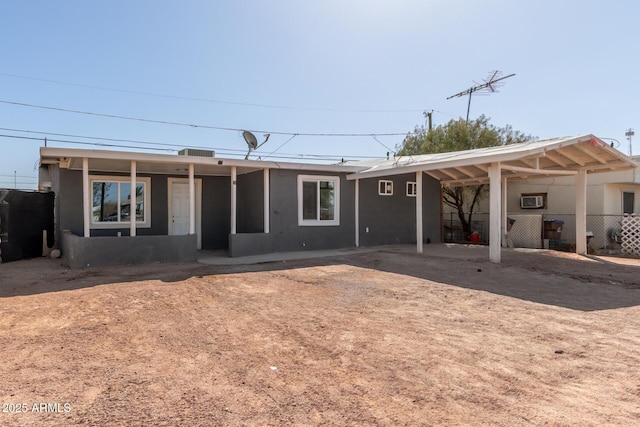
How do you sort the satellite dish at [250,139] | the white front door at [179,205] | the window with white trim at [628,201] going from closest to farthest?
1. the white front door at [179,205]
2. the satellite dish at [250,139]
3. the window with white trim at [628,201]

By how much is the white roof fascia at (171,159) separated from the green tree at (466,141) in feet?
24.3

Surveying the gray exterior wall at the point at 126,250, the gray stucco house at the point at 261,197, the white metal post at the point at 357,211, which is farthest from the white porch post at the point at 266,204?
the white metal post at the point at 357,211

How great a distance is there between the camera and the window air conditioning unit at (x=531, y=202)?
16.7 m

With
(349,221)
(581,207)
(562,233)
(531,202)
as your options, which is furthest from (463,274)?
(531,202)

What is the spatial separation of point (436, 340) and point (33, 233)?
11.9m

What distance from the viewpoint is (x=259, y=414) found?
2.63 meters

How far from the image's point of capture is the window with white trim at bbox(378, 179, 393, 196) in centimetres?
1346

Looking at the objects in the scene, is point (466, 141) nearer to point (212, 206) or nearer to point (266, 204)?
point (266, 204)

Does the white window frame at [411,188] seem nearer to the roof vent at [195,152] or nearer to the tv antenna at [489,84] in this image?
the roof vent at [195,152]

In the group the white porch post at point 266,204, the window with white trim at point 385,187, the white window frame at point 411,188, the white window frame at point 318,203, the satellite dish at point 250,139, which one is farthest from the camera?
the white window frame at point 411,188

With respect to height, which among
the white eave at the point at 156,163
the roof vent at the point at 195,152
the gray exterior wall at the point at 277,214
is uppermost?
the roof vent at the point at 195,152

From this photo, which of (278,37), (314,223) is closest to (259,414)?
(314,223)

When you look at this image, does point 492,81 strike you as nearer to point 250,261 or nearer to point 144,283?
point 250,261

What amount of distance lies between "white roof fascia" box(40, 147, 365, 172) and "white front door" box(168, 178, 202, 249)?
258 centimetres
